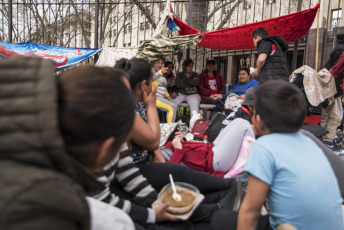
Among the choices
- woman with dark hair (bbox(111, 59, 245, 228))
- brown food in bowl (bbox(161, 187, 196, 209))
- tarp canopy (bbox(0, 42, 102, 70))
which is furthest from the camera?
tarp canopy (bbox(0, 42, 102, 70))

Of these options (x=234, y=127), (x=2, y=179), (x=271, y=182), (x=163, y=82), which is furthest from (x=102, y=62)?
(x=2, y=179)

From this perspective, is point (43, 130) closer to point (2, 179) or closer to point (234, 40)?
point (2, 179)

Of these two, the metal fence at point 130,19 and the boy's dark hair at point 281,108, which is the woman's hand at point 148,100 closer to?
the boy's dark hair at point 281,108

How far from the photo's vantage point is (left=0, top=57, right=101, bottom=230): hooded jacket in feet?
2.08

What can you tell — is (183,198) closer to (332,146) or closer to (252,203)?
(252,203)

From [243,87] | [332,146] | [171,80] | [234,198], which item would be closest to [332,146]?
[332,146]

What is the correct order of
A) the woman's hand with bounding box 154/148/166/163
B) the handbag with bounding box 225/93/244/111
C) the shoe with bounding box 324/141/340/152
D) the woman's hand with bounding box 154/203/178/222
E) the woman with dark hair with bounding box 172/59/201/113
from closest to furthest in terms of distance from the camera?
the woman's hand with bounding box 154/203/178/222 → the woman's hand with bounding box 154/148/166/163 → the shoe with bounding box 324/141/340/152 → the handbag with bounding box 225/93/244/111 → the woman with dark hair with bounding box 172/59/201/113

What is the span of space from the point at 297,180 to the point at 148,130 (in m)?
1.05

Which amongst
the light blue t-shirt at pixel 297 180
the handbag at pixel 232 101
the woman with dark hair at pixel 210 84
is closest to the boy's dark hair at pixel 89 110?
the light blue t-shirt at pixel 297 180

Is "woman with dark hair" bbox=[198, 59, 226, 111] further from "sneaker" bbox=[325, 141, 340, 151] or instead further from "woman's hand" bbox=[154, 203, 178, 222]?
"woman's hand" bbox=[154, 203, 178, 222]

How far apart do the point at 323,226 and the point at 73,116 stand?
1.39 m

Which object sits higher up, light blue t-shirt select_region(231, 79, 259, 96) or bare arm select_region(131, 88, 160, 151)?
light blue t-shirt select_region(231, 79, 259, 96)

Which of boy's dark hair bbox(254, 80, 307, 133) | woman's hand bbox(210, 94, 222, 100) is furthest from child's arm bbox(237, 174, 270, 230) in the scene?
woman's hand bbox(210, 94, 222, 100)

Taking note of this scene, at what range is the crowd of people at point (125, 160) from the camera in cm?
67
